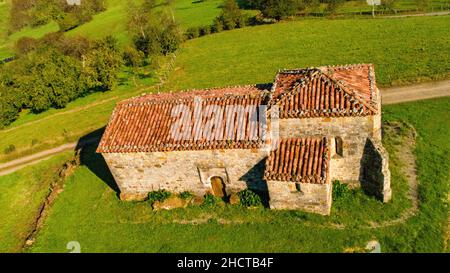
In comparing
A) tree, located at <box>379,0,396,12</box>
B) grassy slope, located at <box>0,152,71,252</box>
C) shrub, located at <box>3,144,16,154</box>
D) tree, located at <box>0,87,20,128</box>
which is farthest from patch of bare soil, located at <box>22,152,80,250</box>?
tree, located at <box>379,0,396,12</box>

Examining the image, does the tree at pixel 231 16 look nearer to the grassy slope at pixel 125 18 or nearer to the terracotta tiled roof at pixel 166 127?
the grassy slope at pixel 125 18

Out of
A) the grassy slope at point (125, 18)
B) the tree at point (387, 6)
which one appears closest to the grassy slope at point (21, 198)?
the grassy slope at point (125, 18)

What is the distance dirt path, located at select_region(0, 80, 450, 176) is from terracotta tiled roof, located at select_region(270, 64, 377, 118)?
12321mm

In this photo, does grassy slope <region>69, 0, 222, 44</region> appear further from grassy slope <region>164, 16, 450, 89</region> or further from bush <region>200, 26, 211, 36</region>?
grassy slope <region>164, 16, 450, 89</region>

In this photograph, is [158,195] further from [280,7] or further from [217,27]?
[280,7]

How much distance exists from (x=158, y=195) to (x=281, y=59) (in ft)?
107

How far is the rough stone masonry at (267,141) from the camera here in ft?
72.1

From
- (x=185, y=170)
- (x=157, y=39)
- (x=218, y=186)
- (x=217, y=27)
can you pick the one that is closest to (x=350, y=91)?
(x=218, y=186)

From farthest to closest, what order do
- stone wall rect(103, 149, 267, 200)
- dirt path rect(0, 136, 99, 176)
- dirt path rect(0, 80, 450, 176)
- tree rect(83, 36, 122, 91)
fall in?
tree rect(83, 36, 122, 91) → dirt path rect(0, 136, 99, 176) → dirt path rect(0, 80, 450, 176) → stone wall rect(103, 149, 267, 200)

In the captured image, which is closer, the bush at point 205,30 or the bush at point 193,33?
the bush at point 205,30

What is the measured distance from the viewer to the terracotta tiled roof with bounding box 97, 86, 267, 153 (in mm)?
23289

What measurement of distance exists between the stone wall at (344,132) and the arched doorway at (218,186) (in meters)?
5.43
